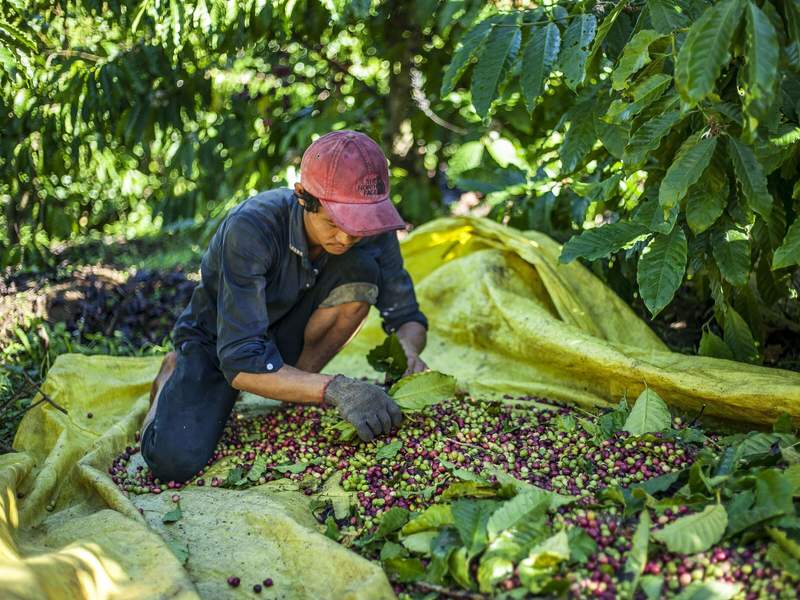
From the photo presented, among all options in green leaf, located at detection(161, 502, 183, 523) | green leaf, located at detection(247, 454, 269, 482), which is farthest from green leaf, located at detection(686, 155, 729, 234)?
green leaf, located at detection(161, 502, 183, 523)

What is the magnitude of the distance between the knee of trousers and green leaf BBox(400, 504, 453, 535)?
80cm

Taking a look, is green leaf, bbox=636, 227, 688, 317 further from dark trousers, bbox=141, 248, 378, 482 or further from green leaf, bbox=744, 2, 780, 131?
dark trousers, bbox=141, 248, 378, 482

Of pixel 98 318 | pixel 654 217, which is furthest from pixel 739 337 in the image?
pixel 98 318

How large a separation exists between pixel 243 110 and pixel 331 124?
51cm

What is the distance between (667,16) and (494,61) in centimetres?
52

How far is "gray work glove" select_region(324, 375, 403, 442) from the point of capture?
84.2 inches

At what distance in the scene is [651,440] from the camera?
207cm

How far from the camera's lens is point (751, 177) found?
1.80 m

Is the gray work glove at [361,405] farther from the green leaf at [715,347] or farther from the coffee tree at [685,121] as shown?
the green leaf at [715,347]

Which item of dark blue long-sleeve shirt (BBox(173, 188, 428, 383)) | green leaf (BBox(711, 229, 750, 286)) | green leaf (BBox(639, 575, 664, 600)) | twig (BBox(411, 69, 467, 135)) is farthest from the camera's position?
twig (BBox(411, 69, 467, 135))

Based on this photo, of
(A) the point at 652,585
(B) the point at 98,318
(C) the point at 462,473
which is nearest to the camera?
(A) the point at 652,585

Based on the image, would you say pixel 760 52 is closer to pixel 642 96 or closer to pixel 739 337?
pixel 642 96

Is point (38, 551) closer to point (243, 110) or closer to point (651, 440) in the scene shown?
point (651, 440)

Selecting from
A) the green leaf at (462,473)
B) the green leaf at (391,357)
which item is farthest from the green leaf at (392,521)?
the green leaf at (391,357)
